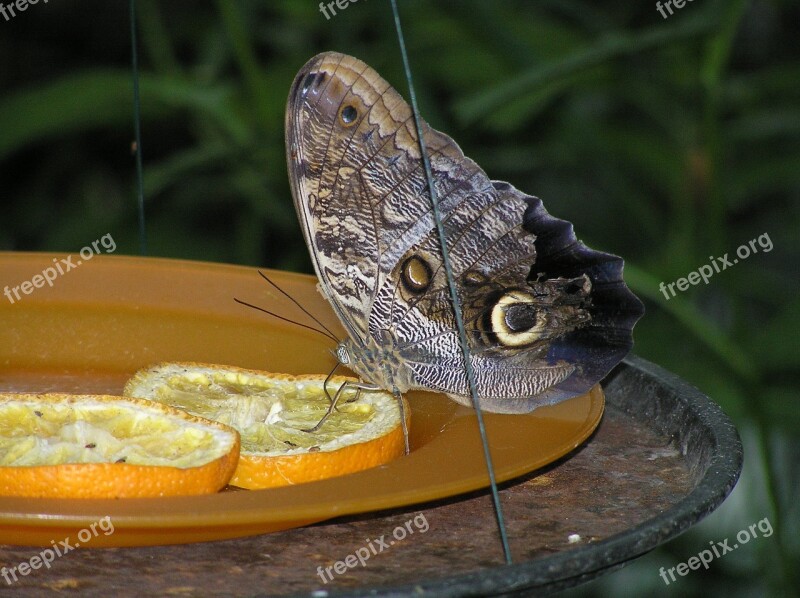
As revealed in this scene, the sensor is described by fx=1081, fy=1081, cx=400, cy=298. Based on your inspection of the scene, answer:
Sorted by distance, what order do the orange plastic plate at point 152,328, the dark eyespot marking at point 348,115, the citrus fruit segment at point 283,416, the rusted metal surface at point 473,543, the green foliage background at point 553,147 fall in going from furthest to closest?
the green foliage background at point 553,147, the orange plastic plate at point 152,328, the dark eyespot marking at point 348,115, the citrus fruit segment at point 283,416, the rusted metal surface at point 473,543

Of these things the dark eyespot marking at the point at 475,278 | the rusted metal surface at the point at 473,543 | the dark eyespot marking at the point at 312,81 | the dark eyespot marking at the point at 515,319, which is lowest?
the rusted metal surface at the point at 473,543

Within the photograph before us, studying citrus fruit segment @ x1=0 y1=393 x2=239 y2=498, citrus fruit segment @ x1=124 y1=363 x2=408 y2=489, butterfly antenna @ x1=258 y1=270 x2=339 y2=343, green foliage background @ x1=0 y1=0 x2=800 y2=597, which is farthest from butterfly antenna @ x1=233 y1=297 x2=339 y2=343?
green foliage background @ x1=0 y1=0 x2=800 y2=597

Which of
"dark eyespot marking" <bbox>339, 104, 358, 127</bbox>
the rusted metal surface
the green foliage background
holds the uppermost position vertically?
the green foliage background

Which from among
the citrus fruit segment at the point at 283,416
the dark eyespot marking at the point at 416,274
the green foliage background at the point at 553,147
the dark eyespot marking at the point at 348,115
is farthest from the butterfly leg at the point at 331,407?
the green foliage background at the point at 553,147

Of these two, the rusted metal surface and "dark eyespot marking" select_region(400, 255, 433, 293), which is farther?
"dark eyespot marking" select_region(400, 255, 433, 293)

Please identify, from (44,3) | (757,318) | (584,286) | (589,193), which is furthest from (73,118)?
(757,318)

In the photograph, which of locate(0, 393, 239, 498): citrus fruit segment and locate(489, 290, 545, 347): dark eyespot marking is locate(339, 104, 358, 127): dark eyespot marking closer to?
locate(489, 290, 545, 347): dark eyespot marking

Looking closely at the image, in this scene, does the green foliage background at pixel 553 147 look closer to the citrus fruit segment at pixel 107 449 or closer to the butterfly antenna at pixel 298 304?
the butterfly antenna at pixel 298 304

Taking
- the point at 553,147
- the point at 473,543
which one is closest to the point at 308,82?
the point at 473,543
